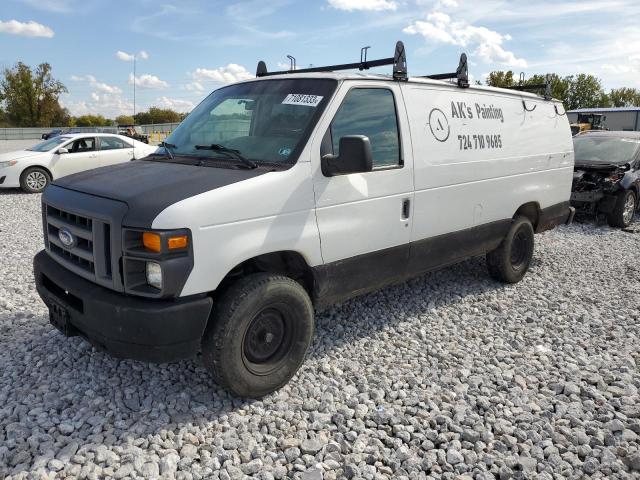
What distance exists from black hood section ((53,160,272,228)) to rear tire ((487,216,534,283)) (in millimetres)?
3479

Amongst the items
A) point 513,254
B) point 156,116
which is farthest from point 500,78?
point 513,254

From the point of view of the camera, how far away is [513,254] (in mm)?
6070

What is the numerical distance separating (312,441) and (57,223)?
2.34 metres

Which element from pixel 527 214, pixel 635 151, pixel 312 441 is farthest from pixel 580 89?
pixel 312 441

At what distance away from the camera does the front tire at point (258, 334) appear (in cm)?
317

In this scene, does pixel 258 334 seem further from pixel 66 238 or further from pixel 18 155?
pixel 18 155

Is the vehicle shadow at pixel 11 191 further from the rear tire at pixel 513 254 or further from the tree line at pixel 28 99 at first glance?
the tree line at pixel 28 99

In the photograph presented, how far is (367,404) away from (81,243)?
2238mm

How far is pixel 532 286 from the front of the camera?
603 cm

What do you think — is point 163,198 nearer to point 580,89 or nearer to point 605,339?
point 605,339

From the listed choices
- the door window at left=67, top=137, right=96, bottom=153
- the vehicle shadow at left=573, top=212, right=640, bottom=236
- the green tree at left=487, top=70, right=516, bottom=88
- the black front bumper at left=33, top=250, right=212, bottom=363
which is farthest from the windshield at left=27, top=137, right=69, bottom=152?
the green tree at left=487, top=70, right=516, bottom=88

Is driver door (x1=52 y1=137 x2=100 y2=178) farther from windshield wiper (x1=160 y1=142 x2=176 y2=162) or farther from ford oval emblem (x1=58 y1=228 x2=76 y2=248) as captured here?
ford oval emblem (x1=58 y1=228 x2=76 y2=248)

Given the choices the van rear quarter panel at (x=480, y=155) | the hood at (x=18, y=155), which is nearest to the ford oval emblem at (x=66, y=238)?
the van rear quarter panel at (x=480, y=155)

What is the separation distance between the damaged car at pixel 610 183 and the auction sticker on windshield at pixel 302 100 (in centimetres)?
770
